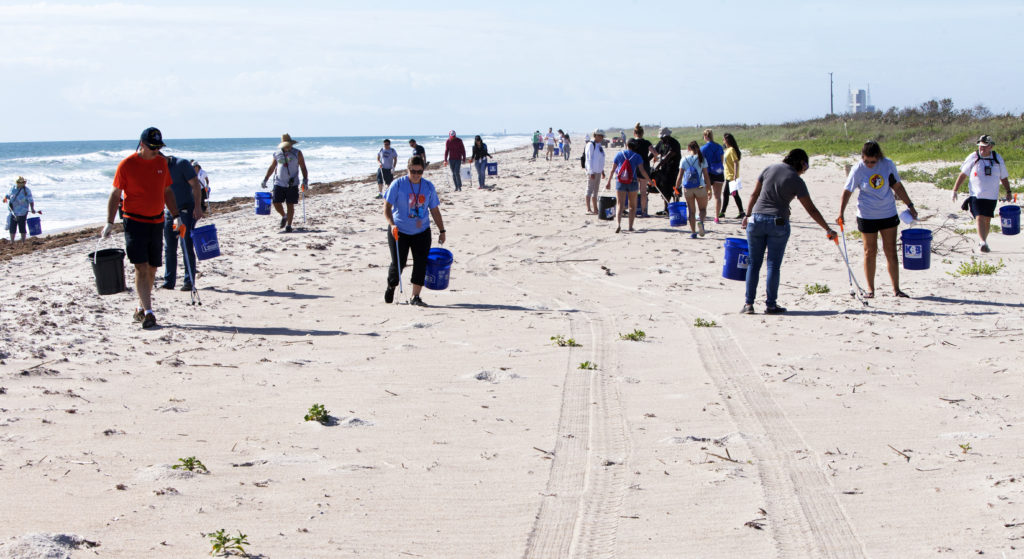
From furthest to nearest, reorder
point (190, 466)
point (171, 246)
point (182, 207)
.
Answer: point (171, 246), point (182, 207), point (190, 466)

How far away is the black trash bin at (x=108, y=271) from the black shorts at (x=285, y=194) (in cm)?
700

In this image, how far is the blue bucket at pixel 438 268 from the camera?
31.2 feet

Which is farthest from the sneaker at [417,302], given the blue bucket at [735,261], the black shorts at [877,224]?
the black shorts at [877,224]

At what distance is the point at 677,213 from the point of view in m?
15.0

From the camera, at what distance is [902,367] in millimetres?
6531

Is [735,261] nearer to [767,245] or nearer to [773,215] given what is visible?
[767,245]

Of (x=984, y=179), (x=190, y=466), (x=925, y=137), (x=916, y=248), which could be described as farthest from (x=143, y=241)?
(x=925, y=137)

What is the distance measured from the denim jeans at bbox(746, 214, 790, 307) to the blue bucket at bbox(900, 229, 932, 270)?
154 centimetres

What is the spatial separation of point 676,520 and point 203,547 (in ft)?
6.59

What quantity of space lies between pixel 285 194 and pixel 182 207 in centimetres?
544

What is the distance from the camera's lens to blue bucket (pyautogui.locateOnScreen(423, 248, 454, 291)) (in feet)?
31.2

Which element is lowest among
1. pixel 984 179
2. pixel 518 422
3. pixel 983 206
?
pixel 518 422

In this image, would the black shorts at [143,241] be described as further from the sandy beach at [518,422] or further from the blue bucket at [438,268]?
the blue bucket at [438,268]

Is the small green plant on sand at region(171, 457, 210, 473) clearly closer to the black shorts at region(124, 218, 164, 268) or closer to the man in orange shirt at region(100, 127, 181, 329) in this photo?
the man in orange shirt at region(100, 127, 181, 329)
